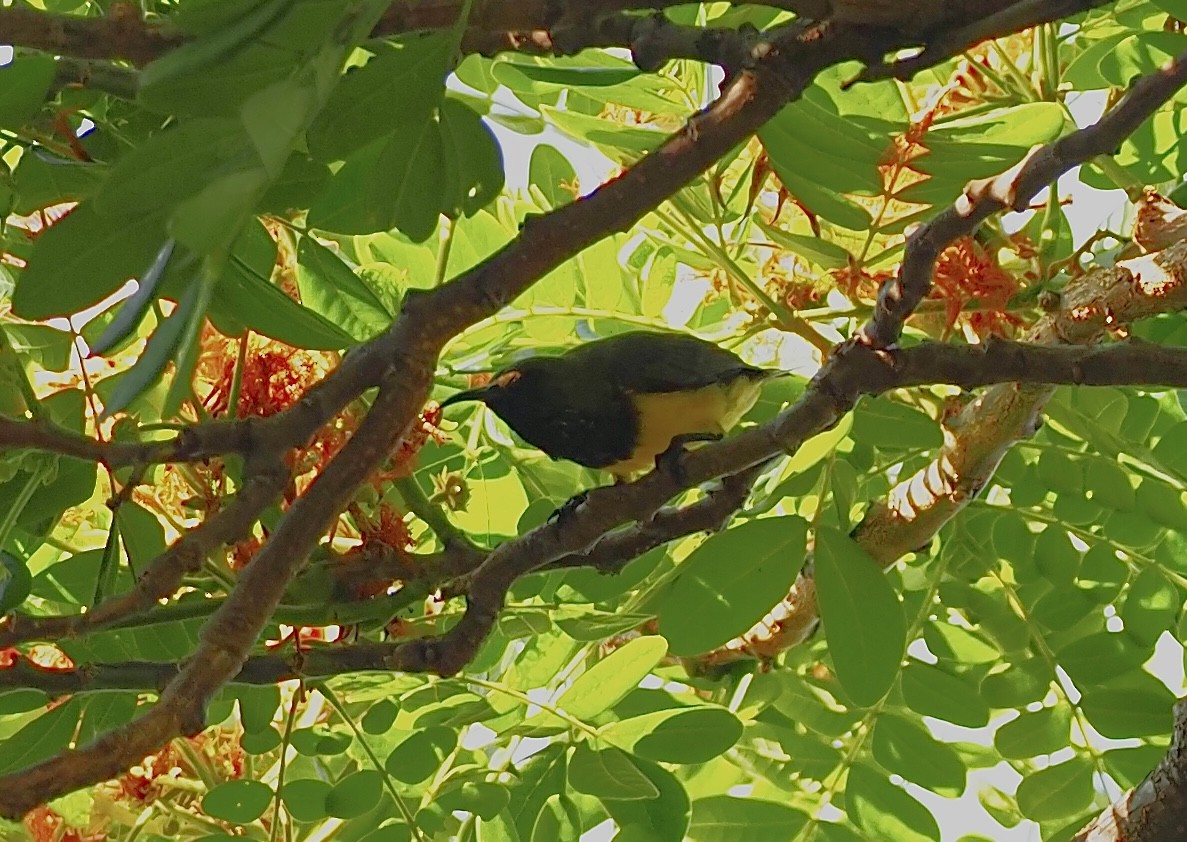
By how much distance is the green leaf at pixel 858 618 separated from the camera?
2.43 ft

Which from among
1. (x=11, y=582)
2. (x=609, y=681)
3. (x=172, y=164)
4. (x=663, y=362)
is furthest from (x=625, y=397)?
(x=172, y=164)

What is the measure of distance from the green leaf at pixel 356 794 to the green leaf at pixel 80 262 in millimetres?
387

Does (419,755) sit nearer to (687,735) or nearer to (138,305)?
(687,735)

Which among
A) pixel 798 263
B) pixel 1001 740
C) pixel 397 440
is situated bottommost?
pixel 1001 740

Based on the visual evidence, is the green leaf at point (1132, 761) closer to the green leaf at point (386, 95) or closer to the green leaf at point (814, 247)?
the green leaf at point (814, 247)

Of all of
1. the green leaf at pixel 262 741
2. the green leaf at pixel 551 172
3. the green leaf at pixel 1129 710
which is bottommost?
the green leaf at pixel 1129 710

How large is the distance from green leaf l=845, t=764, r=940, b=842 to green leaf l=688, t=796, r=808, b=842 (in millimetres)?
47

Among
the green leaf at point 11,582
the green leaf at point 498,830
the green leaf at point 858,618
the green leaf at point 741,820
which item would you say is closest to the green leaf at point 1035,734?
the green leaf at point 741,820

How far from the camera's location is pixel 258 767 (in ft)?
3.45

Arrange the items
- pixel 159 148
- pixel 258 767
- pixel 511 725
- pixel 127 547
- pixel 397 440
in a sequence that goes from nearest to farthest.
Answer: pixel 159 148, pixel 397 440, pixel 127 547, pixel 511 725, pixel 258 767

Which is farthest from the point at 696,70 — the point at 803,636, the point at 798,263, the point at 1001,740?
the point at 1001,740

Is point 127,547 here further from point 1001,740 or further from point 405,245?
point 1001,740

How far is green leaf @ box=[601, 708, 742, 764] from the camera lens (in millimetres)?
815

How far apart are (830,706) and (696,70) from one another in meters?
0.52
